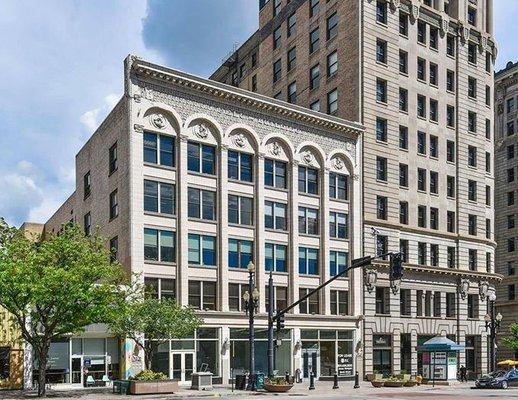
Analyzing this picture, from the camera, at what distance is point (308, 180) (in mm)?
56781

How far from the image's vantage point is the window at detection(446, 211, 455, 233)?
66938mm

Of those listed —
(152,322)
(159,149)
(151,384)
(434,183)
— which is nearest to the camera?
(151,384)

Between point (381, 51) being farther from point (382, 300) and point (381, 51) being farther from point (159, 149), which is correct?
point (159, 149)

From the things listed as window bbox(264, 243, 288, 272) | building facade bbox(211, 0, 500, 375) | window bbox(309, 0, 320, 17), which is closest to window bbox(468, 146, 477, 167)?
building facade bbox(211, 0, 500, 375)

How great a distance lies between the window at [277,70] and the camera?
72.9 meters

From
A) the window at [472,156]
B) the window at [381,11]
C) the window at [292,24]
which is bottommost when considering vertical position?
the window at [472,156]

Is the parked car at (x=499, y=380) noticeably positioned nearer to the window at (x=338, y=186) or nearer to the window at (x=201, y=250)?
the window at (x=338, y=186)

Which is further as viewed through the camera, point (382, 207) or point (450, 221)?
point (450, 221)

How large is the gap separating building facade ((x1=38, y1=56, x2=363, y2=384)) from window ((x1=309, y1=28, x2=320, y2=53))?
11.9 meters

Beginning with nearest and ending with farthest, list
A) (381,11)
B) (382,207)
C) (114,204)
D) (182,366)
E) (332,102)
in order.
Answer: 1. (182,366)
2. (114,204)
3. (382,207)
4. (381,11)
5. (332,102)

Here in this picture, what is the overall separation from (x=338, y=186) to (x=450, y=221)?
15.3 m

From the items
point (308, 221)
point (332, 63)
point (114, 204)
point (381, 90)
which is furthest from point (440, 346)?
point (332, 63)

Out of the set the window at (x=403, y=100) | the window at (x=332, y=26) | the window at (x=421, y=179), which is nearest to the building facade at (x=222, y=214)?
the window at (x=403, y=100)

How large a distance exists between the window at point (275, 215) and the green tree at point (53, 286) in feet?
53.1
